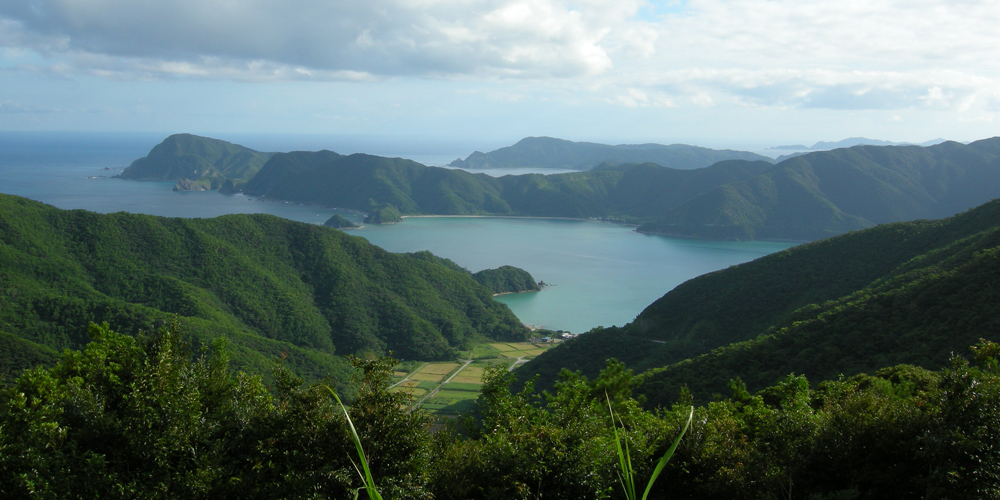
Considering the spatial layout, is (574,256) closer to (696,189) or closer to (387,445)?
(696,189)

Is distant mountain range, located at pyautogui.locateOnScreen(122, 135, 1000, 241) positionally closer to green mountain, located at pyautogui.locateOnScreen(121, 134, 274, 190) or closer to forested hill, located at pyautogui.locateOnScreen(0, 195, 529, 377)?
green mountain, located at pyautogui.locateOnScreen(121, 134, 274, 190)

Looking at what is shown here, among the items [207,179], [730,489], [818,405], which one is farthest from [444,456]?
[207,179]

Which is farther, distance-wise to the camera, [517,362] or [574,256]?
[574,256]

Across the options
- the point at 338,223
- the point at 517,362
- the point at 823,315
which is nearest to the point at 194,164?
the point at 338,223

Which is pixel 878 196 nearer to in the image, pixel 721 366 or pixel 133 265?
pixel 721 366

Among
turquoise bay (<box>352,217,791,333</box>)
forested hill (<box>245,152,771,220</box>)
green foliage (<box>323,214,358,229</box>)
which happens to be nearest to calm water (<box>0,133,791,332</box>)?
turquoise bay (<box>352,217,791,333</box>)
